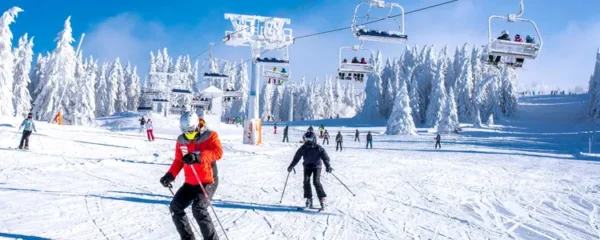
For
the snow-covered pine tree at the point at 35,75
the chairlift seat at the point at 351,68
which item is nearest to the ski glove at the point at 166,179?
the chairlift seat at the point at 351,68

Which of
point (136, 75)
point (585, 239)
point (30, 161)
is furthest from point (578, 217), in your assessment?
point (136, 75)

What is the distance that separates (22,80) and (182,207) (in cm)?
5813

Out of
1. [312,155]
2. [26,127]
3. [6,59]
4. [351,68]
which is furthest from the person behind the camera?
[6,59]

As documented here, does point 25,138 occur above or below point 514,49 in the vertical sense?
below

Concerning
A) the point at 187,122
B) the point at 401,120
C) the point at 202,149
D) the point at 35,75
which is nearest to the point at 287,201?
the point at 202,149

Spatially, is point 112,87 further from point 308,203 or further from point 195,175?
point 195,175

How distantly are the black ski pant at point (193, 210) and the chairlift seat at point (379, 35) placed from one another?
389 inches

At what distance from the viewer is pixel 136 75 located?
9144 cm

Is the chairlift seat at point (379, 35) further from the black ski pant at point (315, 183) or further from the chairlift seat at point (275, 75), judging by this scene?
the chairlift seat at point (275, 75)

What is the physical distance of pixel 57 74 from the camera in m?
42.8

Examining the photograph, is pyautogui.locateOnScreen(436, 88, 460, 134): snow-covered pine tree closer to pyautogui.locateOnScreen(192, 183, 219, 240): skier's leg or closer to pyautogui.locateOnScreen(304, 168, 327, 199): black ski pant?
pyautogui.locateOnScreen(304, 168, 327, 199): black ski pant

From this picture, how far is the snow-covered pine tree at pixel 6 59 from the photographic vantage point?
34656 mm

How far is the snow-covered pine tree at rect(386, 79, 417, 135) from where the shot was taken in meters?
53.2

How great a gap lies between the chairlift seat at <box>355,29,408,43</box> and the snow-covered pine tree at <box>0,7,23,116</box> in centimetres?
3149
